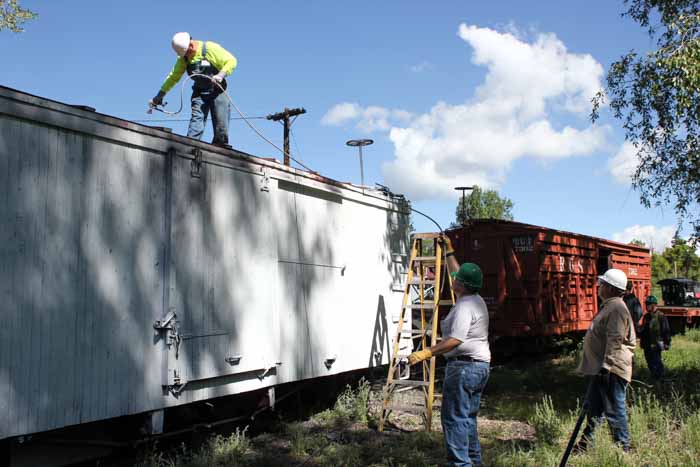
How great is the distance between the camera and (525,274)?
40.7 feet

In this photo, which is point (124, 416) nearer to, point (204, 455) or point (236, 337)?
point (204, 455)

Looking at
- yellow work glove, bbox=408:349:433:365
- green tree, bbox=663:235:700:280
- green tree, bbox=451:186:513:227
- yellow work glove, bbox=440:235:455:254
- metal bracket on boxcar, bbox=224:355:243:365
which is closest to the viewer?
yellow work glove, bbox=408:349:433:365

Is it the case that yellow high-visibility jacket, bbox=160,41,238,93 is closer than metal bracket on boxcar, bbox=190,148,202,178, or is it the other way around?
metal bracket on boxcar, bbox=190,148,202,178

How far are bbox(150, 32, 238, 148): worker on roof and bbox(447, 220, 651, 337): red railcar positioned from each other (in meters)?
7.37

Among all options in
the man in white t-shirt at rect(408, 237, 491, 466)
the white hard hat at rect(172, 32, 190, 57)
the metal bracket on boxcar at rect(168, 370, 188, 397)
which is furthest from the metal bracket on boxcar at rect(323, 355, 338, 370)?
the white hard hat at rect(172, 32, 190, 57)

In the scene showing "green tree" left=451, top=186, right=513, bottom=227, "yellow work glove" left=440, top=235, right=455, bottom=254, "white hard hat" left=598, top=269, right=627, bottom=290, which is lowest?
"white hard hat" left=598, top=269, right=627, bottom=290

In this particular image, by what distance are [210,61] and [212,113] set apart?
0.57 metres

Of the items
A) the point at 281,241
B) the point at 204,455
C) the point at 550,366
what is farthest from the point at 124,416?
the point at 550,366

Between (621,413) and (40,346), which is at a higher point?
(40,346)

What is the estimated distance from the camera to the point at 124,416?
16.6 ft

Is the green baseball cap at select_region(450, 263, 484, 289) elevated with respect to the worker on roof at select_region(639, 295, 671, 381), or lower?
elevated

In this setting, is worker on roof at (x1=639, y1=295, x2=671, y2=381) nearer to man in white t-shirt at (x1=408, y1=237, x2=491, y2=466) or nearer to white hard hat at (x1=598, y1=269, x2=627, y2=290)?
white hard hat at (x1=598, y1=269, x2=627, y2=290)

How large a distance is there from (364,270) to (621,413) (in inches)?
149

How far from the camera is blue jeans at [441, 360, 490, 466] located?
181 inches
